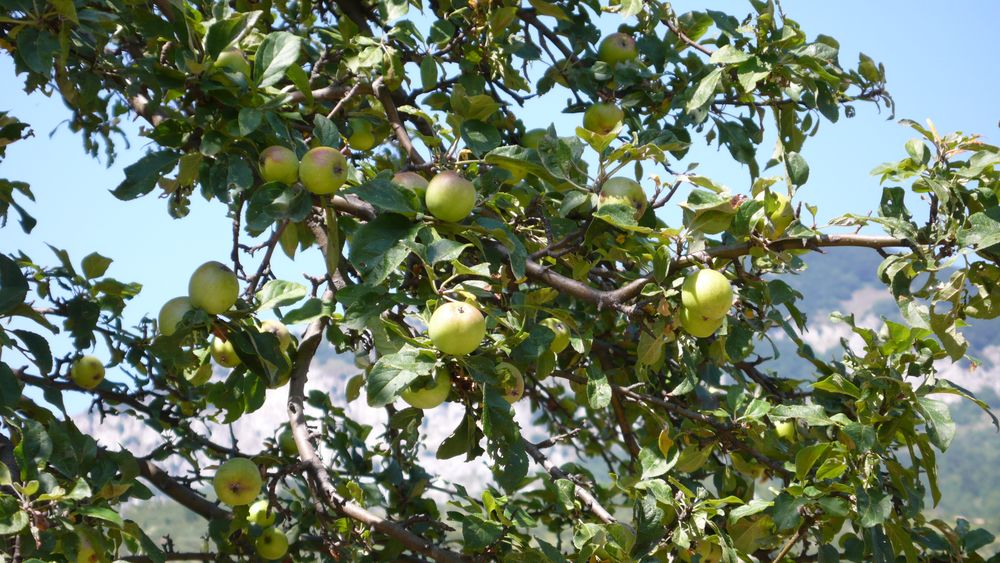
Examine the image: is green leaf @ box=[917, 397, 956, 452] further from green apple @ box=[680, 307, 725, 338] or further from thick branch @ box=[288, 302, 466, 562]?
thick branch @ box=[288, 302, 466, 562]

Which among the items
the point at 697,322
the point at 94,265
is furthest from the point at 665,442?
the point at 94,265

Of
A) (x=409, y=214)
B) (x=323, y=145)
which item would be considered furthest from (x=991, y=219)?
(x=323, y=145)

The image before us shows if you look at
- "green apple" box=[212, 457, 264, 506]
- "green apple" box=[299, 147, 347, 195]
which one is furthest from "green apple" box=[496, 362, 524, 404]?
"green apple" box=[212, 457, 264, 506]

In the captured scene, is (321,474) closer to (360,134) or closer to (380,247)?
(380,247)

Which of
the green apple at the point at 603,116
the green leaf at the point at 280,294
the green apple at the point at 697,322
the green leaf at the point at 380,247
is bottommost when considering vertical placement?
the green apple at the point at 697,322

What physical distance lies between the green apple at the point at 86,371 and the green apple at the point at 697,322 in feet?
7.60

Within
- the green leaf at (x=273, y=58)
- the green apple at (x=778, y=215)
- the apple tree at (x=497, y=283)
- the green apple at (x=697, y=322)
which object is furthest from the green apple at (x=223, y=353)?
the green apple at (x=778, y=215)

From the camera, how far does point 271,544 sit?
3.28 metres

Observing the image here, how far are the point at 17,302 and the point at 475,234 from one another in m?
1.26

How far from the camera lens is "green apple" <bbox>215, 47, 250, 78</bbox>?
2363 millimetres

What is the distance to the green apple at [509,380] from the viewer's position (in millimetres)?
2092

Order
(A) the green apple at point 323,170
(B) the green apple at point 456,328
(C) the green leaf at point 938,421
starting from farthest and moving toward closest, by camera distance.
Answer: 1. (C) the green leaf at point 938,421
2. (A) the green apple at point 323,170
3. (B) the green apple at point 456,328

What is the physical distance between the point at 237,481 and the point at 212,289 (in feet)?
2.90

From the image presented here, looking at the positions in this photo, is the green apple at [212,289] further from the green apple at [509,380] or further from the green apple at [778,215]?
the green apple at [778,215]
